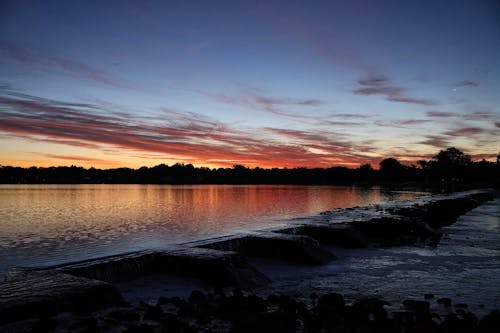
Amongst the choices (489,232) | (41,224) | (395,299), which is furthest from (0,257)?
(489,232)

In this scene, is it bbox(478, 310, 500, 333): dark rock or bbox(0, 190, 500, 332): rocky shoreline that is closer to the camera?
bbox(478, 310, 500, 333): dark rock

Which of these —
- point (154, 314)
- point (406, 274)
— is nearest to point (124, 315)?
point (154, 314)

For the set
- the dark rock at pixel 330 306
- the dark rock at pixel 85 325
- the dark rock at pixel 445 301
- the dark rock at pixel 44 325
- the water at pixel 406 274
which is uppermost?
the dark rock at pixel 44 325

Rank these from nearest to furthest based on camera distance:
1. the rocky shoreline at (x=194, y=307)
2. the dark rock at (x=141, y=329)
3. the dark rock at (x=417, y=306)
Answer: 1. the dark rock at (x=141, y=329)
2. the rocky shoreline at (x=194, y=307)
3. the dark rock at (x=417, y=306)

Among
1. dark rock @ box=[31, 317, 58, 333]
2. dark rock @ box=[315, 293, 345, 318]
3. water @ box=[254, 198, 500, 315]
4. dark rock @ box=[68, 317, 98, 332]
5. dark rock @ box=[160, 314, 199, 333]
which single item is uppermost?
dark rock @ box=[31, 317, 58, 333]

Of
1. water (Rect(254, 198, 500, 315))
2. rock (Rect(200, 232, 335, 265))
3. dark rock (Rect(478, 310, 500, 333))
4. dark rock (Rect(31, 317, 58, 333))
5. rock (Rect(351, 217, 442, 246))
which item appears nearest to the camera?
dark rock (Rect(31, 317, 58, 333))

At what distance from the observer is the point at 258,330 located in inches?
271

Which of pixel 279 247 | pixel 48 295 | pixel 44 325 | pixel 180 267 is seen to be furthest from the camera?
pixel 279 247

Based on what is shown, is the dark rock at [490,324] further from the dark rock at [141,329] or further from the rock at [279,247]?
the rock at [279,247]

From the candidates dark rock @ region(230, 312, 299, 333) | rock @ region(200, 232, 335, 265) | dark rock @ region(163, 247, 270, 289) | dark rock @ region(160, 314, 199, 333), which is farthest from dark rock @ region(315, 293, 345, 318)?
rock @ region(200, 232, 335, 265)

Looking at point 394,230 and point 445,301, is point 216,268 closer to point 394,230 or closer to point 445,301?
point 445,301

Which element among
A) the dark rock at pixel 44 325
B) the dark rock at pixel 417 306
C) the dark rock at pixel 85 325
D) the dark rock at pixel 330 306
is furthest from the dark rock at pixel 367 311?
the dark rock at pixel 44 325

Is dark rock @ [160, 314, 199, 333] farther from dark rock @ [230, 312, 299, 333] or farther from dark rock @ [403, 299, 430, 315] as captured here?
dark rock @ [403, 299, 430, 315]

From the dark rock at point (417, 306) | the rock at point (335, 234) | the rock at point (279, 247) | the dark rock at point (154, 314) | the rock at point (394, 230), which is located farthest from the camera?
the rock at point (394, 230)
